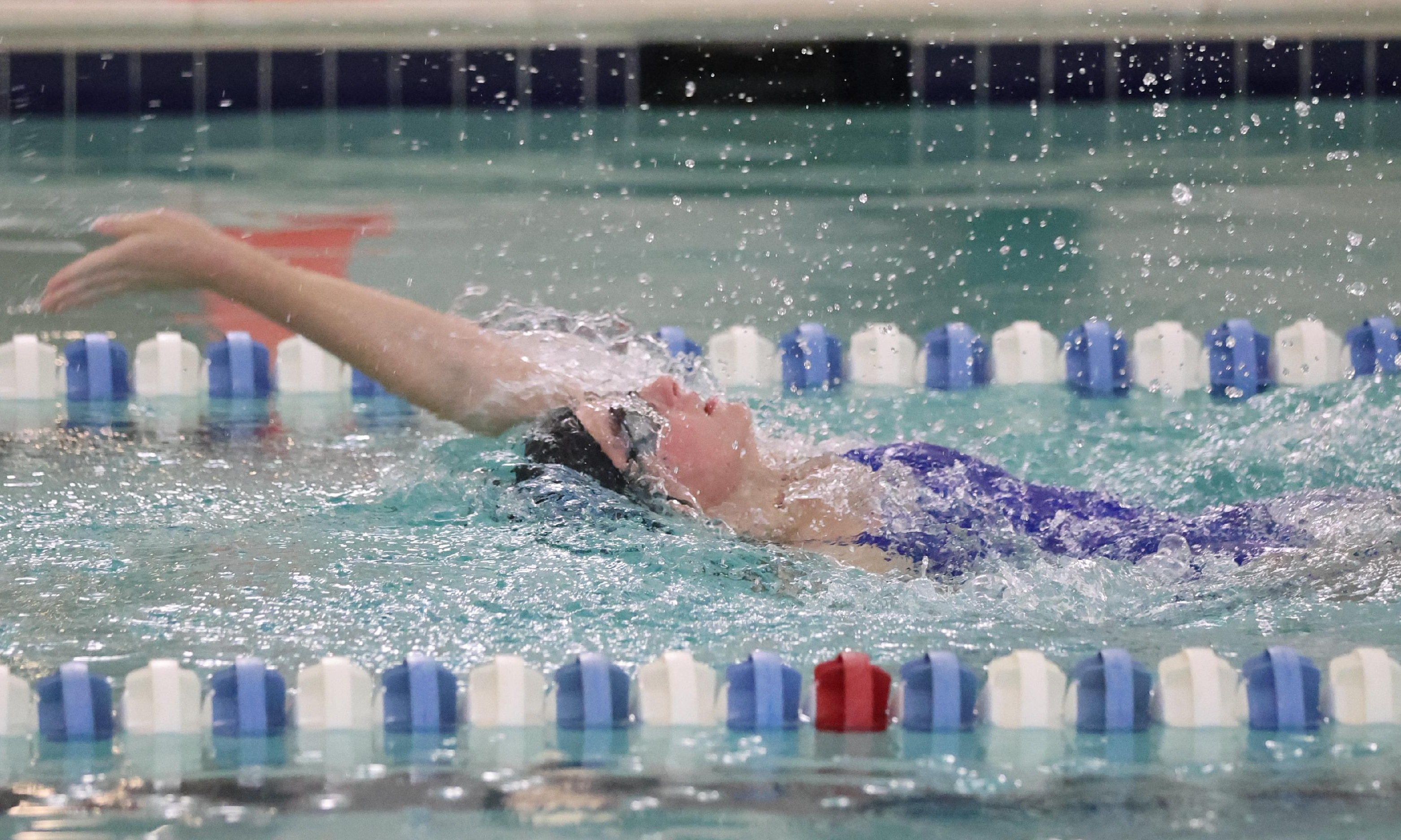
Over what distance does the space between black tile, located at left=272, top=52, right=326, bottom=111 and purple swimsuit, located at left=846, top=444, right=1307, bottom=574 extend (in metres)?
3.60

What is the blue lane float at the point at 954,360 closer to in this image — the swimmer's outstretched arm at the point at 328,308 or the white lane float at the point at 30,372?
the swimmer's outstretched arm at the point at 328,308

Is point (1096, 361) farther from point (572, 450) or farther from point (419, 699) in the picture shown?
point (419, 699)

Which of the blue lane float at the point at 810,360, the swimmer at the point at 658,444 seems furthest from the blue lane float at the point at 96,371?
the blue lane float at the point at 810,360

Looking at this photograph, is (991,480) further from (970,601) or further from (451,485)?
(451,485)

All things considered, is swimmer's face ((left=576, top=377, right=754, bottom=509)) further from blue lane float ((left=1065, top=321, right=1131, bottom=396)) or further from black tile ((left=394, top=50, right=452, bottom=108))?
black tile ((left=394, top=50, right=452, bottom=108))

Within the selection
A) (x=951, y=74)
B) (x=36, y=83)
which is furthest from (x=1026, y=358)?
(x=36, y=83)

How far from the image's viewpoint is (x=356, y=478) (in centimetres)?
233

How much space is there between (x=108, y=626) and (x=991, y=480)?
1.08 meters

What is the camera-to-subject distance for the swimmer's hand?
1923mm

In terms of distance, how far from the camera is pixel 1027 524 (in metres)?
1.96

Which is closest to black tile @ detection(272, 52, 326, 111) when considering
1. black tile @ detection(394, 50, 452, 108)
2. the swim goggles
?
black tile @ detection(394, 50, 452, 108)

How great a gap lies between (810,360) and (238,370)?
3.42 feet

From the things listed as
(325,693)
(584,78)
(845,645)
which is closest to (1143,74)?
(584,78)

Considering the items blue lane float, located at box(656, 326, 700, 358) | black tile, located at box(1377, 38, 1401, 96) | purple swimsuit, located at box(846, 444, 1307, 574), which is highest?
black tile, located at box(1377, 38, 1401, 96)
